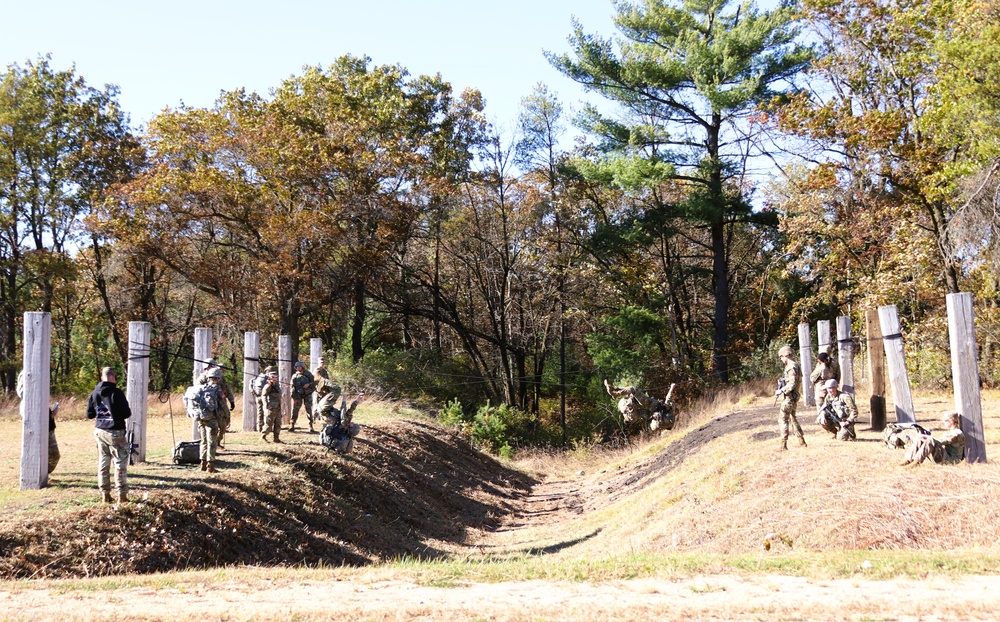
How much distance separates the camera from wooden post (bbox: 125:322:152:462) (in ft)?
46.2

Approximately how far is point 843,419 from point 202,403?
35.2 feet

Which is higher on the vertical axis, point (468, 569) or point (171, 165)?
point (171, 165)

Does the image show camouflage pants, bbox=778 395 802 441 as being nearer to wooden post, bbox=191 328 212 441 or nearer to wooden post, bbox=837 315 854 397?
wooden post, bbox=837 315 854 397

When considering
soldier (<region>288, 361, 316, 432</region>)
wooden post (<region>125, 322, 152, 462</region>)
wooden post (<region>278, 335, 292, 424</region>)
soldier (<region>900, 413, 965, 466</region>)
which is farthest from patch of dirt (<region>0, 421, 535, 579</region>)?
soldier (<region>900, 413, 965, 466</region>)

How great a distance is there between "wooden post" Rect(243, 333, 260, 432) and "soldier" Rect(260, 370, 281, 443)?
160 cm

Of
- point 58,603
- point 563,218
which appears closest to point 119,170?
point 563,218

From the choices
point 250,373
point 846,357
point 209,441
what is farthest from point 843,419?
point 250,373

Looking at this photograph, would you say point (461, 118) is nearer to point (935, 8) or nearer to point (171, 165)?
point (171, 165)

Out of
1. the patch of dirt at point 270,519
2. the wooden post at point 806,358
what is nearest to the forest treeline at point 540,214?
the wooden post at point 806,358

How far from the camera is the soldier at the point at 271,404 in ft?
57.2

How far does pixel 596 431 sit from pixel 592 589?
29.9 meters

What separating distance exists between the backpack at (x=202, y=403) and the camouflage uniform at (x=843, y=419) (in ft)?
33.8

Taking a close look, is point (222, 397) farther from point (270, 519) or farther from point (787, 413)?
point (787, 413)

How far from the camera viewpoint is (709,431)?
73.3ft
